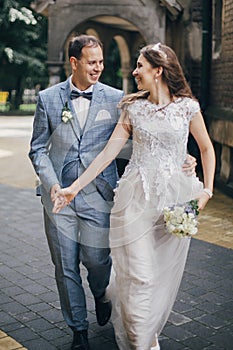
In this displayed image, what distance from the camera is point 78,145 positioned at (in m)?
4.42

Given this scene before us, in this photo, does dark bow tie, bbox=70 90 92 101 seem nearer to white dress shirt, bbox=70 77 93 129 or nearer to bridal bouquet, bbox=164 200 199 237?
white dress shirt, bbox=70 77 93 129

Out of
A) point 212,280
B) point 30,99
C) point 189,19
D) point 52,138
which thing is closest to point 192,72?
point 189,19

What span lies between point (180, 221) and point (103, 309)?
1.14 metres

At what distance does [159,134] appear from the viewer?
419 cm

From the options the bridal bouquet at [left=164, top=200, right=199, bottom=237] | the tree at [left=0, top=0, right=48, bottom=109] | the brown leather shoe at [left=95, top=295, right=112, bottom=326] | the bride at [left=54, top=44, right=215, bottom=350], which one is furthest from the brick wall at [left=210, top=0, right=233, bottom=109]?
the tree at [left=0, top=0, right=48, bottom=109]

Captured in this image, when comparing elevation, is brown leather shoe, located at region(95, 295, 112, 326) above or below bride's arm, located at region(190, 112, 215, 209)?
below

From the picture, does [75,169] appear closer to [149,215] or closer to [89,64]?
[149,215]

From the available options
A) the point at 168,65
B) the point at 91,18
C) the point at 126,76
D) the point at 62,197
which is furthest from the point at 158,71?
the point at 126,76

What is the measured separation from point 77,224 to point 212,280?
2.25 meters

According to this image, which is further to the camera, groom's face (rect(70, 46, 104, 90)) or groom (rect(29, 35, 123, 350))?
groom (rect(29, 35, 123, 350))

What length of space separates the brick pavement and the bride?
21.3 inches

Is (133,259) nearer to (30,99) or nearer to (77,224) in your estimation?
(77,224)

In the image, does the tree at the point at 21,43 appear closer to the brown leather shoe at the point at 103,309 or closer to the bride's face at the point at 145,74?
the brown leather shoe at the point at 103,309

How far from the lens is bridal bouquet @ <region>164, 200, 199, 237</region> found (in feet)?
13.3
